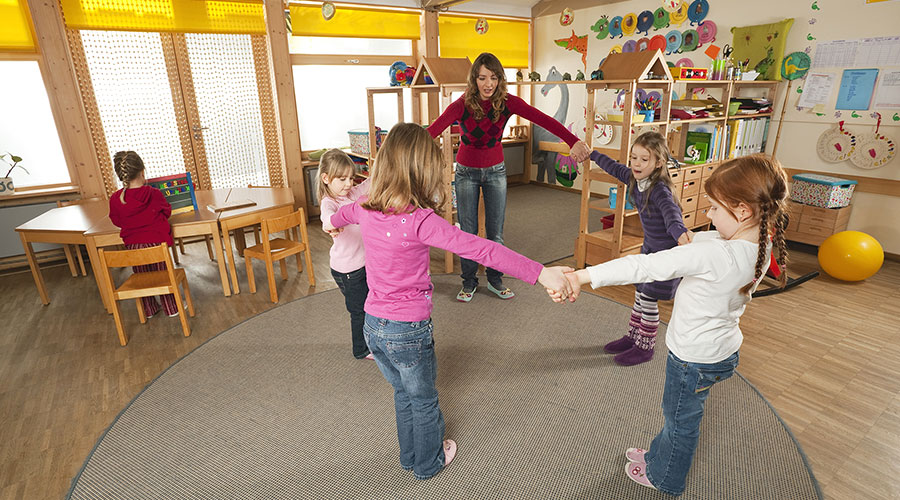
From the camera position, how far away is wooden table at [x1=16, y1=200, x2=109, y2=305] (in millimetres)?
3303

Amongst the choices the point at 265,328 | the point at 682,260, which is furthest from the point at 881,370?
the point at 265,328

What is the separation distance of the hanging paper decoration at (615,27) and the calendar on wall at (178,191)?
5.04m

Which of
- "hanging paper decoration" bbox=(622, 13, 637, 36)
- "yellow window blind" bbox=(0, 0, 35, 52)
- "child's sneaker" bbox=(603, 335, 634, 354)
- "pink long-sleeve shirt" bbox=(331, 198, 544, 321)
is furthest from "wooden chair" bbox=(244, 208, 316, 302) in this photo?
"hanging paper decoration" bbox=(622, 13, 637, 36)

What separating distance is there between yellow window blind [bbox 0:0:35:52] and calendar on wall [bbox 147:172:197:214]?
2.07m

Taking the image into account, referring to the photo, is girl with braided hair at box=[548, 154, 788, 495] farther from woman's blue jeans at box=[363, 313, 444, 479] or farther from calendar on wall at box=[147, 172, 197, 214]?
calendar on wall at box=[147, 172, 197, 214]

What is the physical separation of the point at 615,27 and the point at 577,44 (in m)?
0.65

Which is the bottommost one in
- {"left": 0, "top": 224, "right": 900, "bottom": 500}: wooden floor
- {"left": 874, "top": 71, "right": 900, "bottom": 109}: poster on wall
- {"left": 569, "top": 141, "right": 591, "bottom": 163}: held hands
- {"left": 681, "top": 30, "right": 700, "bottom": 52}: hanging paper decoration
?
{"left": 0, "top": 224, "right": 900, "bottom": 500}: wooden floor

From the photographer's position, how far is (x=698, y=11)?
500 centimetres

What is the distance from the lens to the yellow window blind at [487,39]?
21.0ft

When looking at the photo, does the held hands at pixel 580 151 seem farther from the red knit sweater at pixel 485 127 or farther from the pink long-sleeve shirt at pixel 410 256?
the pink long-sleeve shirt at pixel 410 256

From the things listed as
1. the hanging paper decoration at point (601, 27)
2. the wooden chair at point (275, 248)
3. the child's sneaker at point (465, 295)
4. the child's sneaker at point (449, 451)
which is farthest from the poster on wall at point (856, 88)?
the wooden chair at point (275, 248)

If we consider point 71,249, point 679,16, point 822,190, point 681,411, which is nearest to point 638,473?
point 681,411

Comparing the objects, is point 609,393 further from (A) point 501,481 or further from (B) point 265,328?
(B) point 265,328

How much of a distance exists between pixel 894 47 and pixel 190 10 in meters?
6.11
